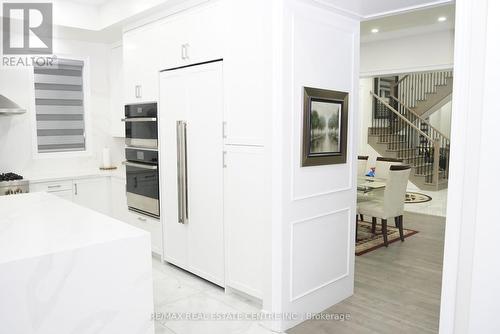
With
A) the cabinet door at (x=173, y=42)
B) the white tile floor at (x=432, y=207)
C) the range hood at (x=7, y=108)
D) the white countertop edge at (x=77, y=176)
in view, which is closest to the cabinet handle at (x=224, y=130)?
the cabinet door at (x=173, y=42)

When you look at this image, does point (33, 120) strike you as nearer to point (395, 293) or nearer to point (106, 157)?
point (106, 157)

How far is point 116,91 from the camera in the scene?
5363 millimetres

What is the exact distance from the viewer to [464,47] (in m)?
1.75

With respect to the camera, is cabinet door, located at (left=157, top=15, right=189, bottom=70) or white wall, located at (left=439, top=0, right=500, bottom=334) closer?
white wall, located at (left=439, top=0, right=500, bottom=334)

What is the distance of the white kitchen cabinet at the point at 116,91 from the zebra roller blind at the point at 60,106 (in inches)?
15.9

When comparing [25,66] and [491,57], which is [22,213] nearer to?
[491,57]

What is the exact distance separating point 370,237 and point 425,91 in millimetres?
6472

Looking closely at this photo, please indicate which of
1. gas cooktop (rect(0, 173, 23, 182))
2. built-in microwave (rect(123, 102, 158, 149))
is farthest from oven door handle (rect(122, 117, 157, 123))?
gas cooktop (rect(0, 173, 23, 182))

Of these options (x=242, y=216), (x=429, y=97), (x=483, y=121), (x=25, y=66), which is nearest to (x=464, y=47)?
(x=483, y=121)

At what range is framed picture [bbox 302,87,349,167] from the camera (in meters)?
2.85

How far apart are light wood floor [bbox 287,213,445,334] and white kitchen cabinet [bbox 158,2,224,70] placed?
7.77 ft

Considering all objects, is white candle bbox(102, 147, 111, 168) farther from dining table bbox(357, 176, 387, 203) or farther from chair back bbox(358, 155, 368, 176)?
chair back bbox(358, 155, 368, 176)

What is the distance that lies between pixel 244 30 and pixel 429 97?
27.2 feet

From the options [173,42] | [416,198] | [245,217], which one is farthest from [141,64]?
[416,198]
